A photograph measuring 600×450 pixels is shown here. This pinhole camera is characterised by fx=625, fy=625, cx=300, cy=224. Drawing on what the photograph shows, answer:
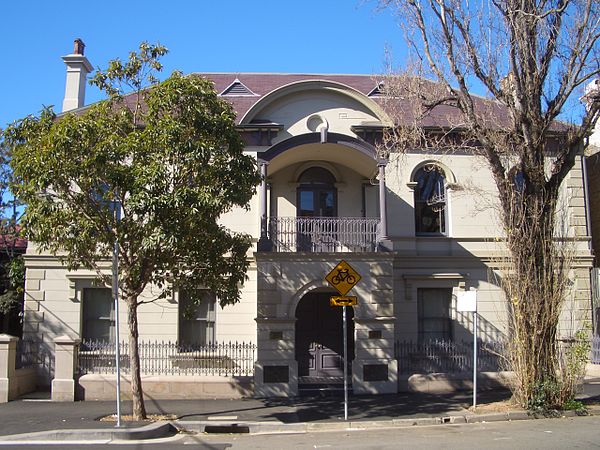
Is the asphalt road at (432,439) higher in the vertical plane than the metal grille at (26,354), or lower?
lower

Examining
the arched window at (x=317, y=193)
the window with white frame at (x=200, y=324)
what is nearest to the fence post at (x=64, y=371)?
the window with white frame at (x=200, y=324)

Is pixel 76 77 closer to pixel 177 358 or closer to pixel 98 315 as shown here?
pixel 98 315

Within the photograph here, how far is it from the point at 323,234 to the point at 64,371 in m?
7.29

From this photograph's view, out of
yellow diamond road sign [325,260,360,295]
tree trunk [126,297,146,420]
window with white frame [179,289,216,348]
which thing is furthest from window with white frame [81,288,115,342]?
yellow diamond road sign [325,260,360,295]

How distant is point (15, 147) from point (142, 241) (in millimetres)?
3606

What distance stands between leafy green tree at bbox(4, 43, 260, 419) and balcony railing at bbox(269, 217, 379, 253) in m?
3.64

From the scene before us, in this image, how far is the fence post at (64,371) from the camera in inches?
589

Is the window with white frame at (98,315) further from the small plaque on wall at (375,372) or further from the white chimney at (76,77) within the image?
the small plaque on wall at (375,372)

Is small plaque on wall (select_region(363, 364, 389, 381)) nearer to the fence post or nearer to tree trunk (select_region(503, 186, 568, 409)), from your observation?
tree trunk (select_region(503, 186, 568, 409))

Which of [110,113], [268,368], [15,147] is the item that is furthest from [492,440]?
[15,147]

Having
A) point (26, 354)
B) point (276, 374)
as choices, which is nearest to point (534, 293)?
point (276, 374)

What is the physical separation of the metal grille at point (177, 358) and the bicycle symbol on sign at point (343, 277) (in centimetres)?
426

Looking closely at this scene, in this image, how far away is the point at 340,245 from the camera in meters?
Answer: 16.8

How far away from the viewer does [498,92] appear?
13.2 metres
